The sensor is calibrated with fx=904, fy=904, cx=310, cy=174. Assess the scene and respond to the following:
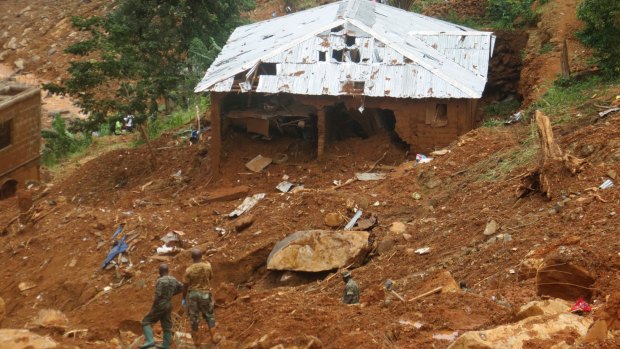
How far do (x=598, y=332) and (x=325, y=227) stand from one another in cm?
763

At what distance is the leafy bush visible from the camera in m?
25.2

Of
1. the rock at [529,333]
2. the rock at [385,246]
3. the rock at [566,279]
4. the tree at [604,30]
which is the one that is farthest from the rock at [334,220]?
the tree at [604,30]

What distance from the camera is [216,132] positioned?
19328mm

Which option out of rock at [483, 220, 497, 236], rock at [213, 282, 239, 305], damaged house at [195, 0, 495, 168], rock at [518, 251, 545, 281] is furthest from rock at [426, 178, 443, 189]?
rock at [518, 251, 545, 281]

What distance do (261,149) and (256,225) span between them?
4229 millimetres

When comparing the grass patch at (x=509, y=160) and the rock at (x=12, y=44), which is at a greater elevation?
the grass patch at (x=509, y=160)

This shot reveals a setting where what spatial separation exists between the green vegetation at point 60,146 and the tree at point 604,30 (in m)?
14.5

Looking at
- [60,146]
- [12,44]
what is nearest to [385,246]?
[60,146]

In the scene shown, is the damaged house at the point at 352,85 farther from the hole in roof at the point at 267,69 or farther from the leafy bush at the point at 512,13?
the leafy bush at the point at 512,13

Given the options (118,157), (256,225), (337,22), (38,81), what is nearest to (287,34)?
(337,22)

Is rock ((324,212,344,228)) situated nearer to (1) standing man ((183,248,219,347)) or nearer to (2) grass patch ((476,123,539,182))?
(2) grass patch ((476,123,539,182))

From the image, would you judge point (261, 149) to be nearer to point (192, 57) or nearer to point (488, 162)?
point (488, 162)

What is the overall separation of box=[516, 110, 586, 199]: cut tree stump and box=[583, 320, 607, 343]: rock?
5.30 meters

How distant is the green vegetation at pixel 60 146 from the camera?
1048 inches
